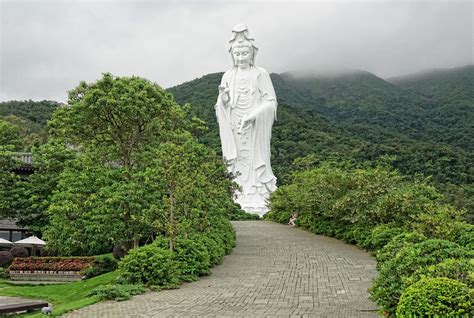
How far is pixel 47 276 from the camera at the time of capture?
1541 centimetres

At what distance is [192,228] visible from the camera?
13.1m

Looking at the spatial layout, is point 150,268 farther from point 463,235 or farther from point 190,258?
point 463,235

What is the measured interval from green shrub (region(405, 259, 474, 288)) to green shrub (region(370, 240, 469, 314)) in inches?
11.3

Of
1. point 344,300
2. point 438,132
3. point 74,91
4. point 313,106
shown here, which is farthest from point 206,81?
point 344,300

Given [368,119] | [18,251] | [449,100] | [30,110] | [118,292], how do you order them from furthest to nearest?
[449,100], [368,119], [30,110], [18,251], [118,292]

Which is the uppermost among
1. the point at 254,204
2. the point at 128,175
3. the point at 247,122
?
the point at 247,122

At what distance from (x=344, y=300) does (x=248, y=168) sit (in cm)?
1956

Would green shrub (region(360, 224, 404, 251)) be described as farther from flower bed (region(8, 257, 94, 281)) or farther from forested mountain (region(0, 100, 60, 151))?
forested mountain (region(0, 100, 60, 151))

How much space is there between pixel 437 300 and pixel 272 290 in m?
4.27

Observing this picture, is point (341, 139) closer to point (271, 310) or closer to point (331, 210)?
point (331, 210)

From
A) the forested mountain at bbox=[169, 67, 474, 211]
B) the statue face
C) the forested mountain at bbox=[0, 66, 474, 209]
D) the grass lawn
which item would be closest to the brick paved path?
the grass lawn

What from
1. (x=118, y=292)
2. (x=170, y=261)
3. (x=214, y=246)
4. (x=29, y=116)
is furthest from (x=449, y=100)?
(x=118, y=292)

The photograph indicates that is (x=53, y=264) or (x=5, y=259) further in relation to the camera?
(x=5, y=259)

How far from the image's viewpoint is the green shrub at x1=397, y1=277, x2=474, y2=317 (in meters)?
5.63
